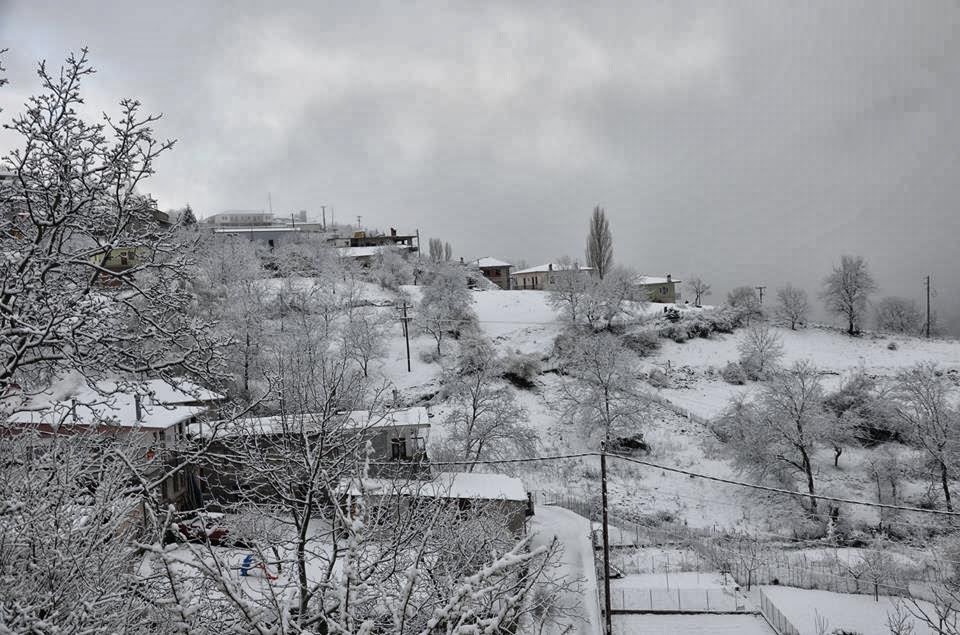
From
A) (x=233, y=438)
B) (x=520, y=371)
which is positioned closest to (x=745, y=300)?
(x=520, y=371)

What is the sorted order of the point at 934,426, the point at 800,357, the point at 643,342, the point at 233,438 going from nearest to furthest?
the point at 233,438 → the point at 934,426 → the point at 800,357 → the point at 643,342

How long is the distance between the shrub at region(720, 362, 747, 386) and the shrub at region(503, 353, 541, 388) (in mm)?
13981

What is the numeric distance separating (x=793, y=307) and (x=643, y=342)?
16.9 meters

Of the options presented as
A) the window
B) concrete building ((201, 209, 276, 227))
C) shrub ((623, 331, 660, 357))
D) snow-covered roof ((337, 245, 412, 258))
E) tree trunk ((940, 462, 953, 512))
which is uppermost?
concrete building ((201, 209, 276, 227))

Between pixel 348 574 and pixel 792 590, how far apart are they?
64.4 ft

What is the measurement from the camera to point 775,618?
15906mm

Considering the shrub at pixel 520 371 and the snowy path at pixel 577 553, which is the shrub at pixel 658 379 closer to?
the shrub at pixel 520 371

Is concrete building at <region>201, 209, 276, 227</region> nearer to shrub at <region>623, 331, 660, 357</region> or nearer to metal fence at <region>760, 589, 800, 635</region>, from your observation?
shrub at <region>623, 331, 660, 357</region>

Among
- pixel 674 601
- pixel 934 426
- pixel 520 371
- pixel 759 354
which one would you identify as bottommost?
pixel 674 601

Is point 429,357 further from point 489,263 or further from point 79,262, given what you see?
point 489,263

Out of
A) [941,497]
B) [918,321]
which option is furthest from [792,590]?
[918,321]

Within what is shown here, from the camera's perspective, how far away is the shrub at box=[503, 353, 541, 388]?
37.4m

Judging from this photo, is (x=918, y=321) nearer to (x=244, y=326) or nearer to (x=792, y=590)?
(x=792, y=590)

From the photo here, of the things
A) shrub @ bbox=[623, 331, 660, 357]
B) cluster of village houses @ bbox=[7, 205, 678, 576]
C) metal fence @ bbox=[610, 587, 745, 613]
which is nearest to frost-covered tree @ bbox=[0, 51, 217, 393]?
cluster of village houses @ bbox=[7, 205, 678, 576]
